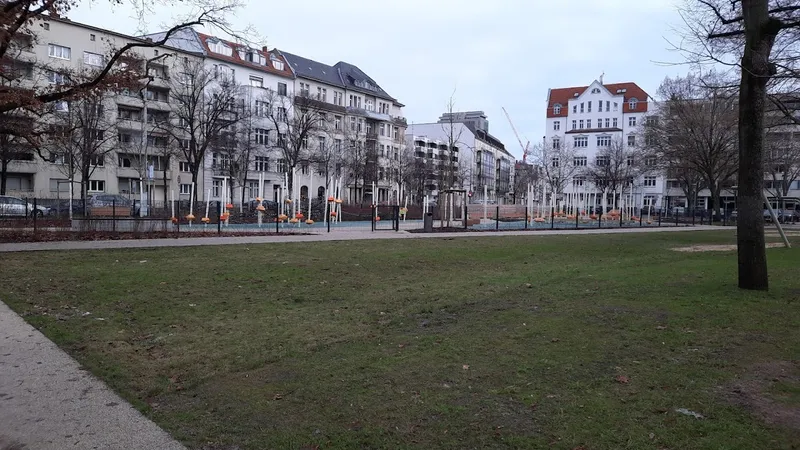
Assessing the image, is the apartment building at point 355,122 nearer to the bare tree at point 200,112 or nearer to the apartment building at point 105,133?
the bare tree at point 200,112

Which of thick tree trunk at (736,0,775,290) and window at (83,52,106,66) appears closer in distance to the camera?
thick tree trunk at (736,0,775,290)

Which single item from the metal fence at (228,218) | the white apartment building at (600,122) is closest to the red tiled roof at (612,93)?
the white apartment building at (600,122)

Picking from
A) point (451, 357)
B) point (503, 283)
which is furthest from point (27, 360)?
point (503, 283)

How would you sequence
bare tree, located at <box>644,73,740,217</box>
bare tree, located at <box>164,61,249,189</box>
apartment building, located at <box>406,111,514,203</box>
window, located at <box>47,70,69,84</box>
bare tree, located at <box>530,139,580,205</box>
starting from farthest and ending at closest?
apartment building, located at <box>406,111,514,203</box>
bare tree, located at <box>530,139,580,205</box>
bare tree, located at <box>164,61,249,189</box>
bare tree, located at <box>644,73,740,217</box>
window, located at <box>47,70,69,84</box>

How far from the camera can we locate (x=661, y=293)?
9.22 m

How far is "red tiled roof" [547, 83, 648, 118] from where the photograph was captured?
324 feet

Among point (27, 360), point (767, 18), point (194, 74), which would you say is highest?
point (194, 74)

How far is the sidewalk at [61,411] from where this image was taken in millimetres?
3844

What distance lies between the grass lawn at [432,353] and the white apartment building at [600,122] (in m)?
89.9

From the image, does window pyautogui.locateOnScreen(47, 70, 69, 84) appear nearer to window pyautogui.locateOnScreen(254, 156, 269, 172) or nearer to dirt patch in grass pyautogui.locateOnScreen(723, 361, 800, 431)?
window pyautogui.locateOnScreen(254, 156, 269, 172)

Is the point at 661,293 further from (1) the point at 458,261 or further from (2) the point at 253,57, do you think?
(2) the point at 253,57

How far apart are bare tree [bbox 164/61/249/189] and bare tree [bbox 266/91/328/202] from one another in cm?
461

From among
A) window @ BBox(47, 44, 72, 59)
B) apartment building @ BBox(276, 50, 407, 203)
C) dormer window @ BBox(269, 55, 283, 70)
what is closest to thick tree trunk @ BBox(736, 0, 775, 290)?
apartment building @ BBox(276, 50, 407, 203)

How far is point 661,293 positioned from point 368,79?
80.3 meters
